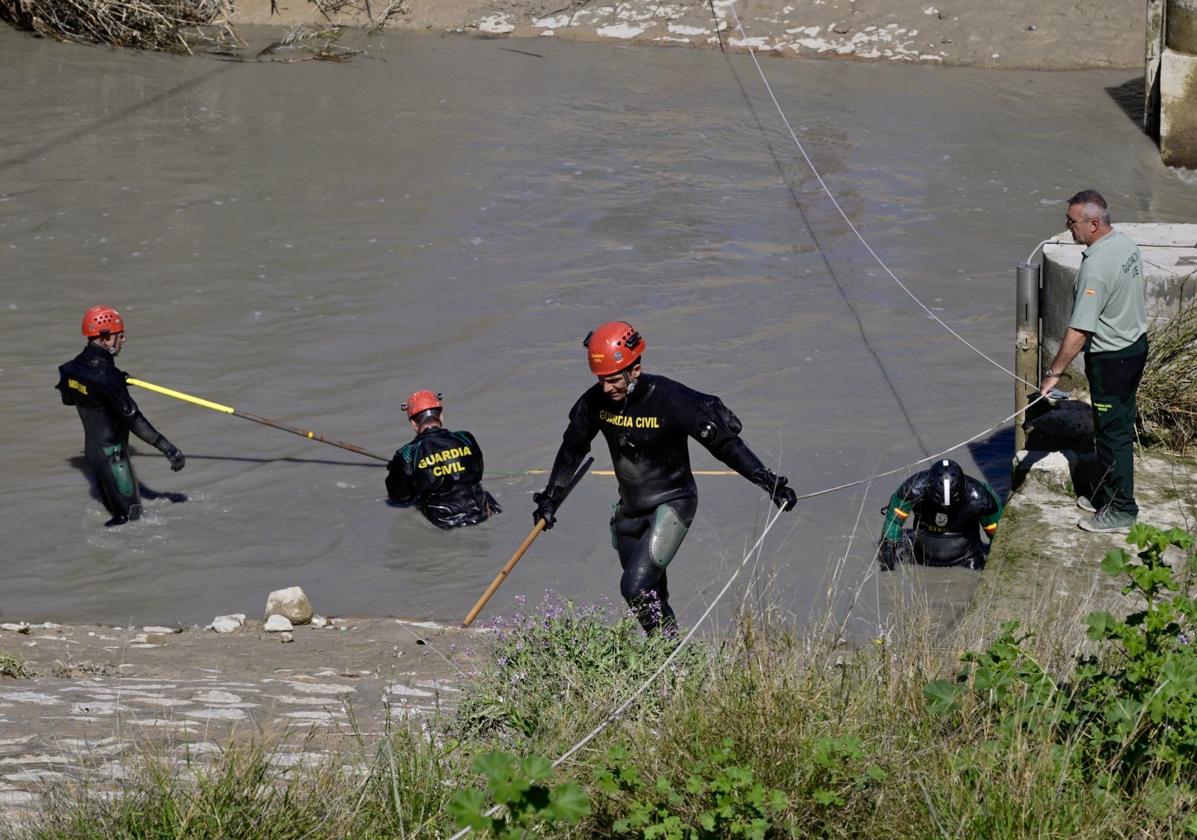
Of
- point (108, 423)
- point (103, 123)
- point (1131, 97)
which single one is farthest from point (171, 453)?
point (1131, 97)

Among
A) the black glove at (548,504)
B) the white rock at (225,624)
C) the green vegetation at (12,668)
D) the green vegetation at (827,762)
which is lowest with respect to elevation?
the white rock at (225,624)

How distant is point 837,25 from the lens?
2181 cm

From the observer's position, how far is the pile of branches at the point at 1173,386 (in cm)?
852

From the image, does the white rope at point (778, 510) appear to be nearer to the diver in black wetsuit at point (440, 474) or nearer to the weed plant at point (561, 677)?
the weed plant at point (561, 677)

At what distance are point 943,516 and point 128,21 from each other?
17.4 metres

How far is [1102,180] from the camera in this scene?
56.6 ft

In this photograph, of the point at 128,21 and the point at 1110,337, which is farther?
the point at 128,21

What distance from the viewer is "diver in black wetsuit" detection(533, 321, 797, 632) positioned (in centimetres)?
711

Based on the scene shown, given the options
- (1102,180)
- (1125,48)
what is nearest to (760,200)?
(1102,180)

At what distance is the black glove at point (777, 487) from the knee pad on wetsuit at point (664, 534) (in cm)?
51

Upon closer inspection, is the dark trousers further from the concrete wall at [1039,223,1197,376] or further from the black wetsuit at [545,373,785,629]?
the black wetsuit at [545,373,785,629]

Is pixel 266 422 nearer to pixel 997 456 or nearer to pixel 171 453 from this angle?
pixel 171 453

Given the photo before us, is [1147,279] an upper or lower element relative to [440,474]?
upper

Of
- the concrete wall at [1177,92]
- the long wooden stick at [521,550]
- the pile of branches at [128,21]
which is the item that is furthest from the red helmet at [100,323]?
the concrete wall at [1177,92]
